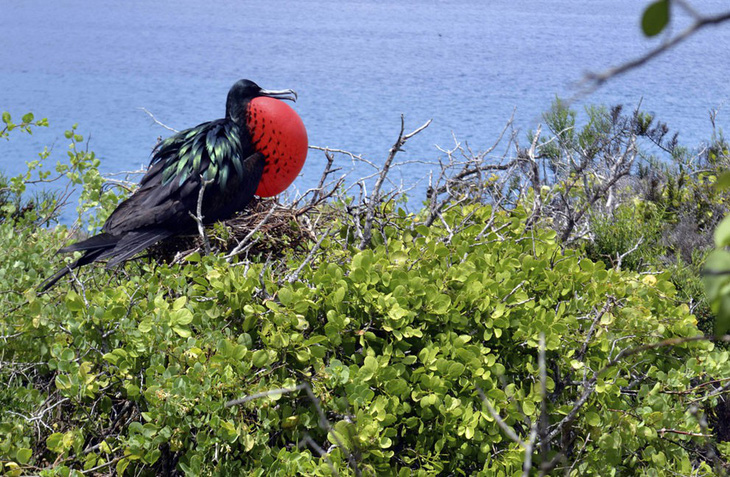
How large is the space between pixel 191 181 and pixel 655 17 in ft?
6.16

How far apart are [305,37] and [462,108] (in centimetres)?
518

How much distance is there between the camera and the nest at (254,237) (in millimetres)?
2119

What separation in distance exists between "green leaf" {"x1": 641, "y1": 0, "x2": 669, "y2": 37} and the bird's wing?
1779 mm

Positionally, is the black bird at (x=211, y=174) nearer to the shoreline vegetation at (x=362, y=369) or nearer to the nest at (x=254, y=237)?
the nest at (x=254, y=237)

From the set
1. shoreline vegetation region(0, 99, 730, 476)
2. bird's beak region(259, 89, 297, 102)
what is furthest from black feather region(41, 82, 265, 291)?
shoreline vegetation region(0, 99, 730, 476)

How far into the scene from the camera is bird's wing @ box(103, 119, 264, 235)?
2.08 metres

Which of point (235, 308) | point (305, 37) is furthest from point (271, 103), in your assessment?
point (305, 37)

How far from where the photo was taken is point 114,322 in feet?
4.84

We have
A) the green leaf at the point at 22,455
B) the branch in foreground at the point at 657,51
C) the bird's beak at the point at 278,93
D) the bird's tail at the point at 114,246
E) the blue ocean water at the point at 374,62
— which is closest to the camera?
the branch in foreground at the point at 657,51

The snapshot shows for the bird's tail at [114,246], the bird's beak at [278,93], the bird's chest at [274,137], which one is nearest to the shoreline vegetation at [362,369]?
the bird's tail at [114,246]

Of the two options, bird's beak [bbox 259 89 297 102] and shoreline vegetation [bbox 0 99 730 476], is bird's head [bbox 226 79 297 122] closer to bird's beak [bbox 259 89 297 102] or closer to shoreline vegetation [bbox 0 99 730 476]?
bird's beak [bbox 259 89 297 102]

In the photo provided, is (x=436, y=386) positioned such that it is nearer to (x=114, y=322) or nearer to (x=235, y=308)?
(x=235, y=308)

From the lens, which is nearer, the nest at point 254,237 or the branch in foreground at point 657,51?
the branch in foreground at point 657,51

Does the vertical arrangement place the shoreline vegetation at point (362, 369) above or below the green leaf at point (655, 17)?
below
